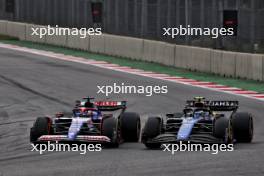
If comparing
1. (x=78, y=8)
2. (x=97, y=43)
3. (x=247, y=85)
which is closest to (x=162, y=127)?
(x=247, y=85)

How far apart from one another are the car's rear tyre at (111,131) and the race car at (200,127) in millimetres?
546

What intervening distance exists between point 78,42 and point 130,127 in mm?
26103

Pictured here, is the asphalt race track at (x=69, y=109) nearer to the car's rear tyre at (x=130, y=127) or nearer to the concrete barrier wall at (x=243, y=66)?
the car's rear tyre at (x=130, y=127)

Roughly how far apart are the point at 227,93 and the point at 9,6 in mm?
28101

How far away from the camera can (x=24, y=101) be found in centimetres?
2870

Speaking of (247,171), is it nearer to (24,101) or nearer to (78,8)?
(24,101)

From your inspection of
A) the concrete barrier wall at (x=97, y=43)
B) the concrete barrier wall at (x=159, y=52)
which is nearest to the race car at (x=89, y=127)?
the concrete barrier wall at (x=159, y=52)

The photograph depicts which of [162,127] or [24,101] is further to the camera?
[24,101]

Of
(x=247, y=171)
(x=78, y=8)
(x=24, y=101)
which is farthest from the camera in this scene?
(x=78, y=8)

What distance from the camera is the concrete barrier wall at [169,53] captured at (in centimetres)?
3416

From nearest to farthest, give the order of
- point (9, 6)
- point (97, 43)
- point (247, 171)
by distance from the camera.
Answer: point (247, 171) → point (97, 43) → point (9, 6)

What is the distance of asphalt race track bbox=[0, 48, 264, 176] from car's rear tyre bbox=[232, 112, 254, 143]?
0.97 ft

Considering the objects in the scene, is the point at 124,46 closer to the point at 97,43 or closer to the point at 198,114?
the point at 97,43

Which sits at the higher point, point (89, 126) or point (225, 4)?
point (225, 4)
